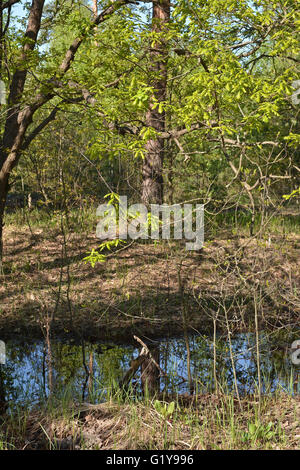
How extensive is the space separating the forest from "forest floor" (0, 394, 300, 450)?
17 millimetres

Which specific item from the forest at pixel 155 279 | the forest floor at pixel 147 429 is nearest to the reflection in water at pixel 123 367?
the forest at pixel 155 279

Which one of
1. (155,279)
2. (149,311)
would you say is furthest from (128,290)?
(149,311)

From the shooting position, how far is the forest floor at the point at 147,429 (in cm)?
380

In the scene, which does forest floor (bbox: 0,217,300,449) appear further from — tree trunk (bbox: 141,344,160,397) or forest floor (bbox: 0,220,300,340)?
tree trunk (bbox: 141,344,160,397)

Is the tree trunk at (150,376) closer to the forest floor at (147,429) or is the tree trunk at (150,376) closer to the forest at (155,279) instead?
the forest at (155,279)

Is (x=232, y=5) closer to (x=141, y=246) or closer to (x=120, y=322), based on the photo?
(x=120, y=322)

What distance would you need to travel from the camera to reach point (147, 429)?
13.1 feet

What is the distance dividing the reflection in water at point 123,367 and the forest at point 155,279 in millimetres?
33

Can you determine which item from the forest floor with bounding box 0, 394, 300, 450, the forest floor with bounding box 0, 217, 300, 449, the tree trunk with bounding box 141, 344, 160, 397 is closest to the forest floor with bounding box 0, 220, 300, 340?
the forest floor with bounding box 0, 217, 300, 449

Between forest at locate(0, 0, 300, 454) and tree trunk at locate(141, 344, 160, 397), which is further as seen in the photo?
tree trunk at locate(141, 344, 160, 397)

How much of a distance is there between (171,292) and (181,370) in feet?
8.90

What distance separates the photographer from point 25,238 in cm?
1173

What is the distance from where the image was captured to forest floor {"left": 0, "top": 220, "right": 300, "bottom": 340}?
7746mm
